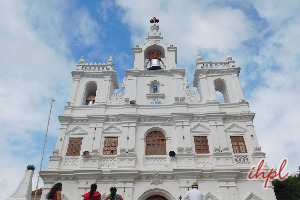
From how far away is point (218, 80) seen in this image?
2050 cm

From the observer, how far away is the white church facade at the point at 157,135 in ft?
50.0

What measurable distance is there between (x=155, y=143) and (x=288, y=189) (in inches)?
452

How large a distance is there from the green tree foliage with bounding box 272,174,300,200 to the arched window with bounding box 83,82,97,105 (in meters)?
16.4

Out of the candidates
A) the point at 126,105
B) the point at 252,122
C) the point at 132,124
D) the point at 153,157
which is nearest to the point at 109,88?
the point at 126,105

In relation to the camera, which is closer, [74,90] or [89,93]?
[74,90]

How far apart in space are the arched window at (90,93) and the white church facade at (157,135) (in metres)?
0.08

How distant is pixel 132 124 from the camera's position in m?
17.8

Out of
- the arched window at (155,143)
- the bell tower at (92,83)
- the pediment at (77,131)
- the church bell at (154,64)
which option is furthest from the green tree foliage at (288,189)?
the pediment at (77,131)

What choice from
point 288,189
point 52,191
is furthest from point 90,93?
point 288,189

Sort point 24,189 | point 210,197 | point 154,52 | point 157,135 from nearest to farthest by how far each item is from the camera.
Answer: point 24,189 → point 210,197 → point 157,135 → point 154,52

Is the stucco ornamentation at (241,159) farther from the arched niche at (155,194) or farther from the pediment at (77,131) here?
the pediment at (77,131)

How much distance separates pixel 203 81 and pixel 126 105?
21.3 ft

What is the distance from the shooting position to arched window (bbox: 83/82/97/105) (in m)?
20.4

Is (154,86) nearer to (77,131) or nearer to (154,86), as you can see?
(154,86)
